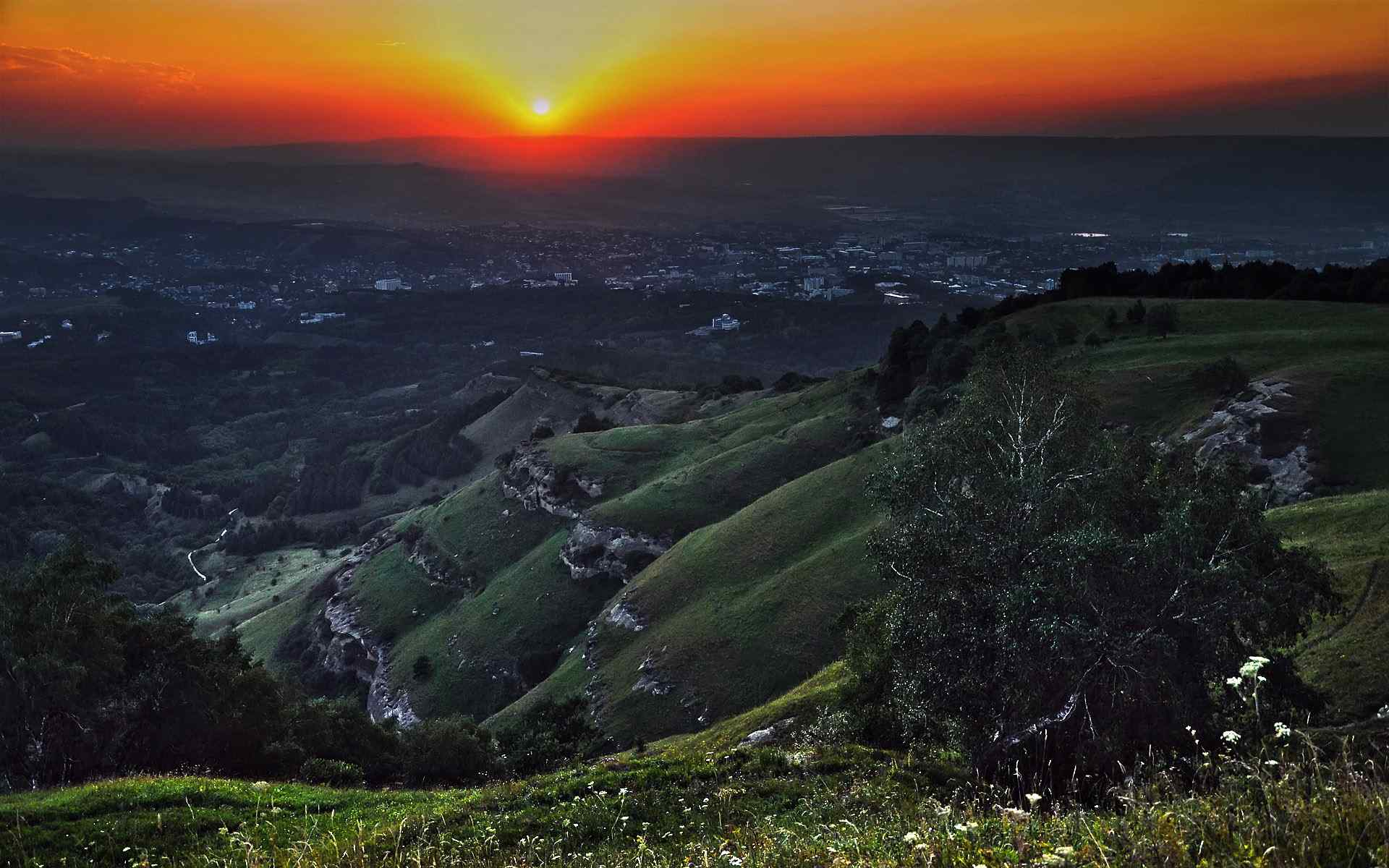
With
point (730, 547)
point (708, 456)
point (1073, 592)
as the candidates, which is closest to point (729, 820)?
point (1073, 592)

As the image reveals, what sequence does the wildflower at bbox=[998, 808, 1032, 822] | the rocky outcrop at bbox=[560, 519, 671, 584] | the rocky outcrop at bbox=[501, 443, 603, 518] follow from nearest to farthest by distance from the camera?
the wildflower at bbox=[998, 808, 1032, 822] → the rocky outcrop at bbox=[560, 519, 671, 584] → the rocky outcrop at bbox=[501, 443, 603, 518]

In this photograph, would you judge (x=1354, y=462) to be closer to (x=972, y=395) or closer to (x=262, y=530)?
(x=972, y=395)

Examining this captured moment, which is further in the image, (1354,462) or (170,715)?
(1354,462)

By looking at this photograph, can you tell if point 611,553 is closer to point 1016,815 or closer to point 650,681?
point 650,681

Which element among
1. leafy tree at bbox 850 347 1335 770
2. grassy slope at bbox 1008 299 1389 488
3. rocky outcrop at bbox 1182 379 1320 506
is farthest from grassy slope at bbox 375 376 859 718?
leafy tree at bbox 850 347 1335 770

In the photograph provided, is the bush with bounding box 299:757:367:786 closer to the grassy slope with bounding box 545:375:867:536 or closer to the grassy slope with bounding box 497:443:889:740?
the grassy slope with bounding box 497:443:889:740

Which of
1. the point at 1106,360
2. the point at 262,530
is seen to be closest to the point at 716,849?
the point at 1106,360
